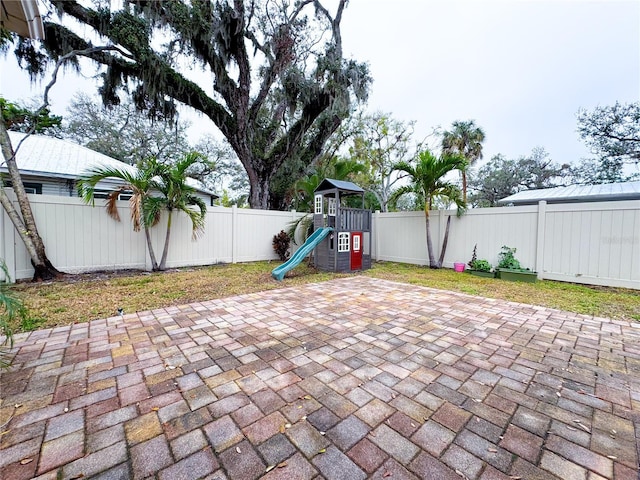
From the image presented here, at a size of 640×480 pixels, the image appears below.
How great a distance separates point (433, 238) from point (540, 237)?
7.91 ft

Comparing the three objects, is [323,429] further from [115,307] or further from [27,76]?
[27,76]

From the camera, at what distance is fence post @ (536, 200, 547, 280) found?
563cm

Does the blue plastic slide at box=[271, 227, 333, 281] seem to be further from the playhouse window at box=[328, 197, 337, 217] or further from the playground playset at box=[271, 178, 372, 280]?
the playhouse window at box=[328, 197, 337, 217]

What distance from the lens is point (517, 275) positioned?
5.70 metres

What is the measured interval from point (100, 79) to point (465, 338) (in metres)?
10.9

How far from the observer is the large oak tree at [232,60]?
22.0 ft

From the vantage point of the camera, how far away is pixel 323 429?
142 cm

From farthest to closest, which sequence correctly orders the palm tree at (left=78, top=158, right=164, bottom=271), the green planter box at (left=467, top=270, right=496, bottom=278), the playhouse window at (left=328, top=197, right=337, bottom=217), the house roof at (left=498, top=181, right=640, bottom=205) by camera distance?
1. the house roof at (left=498, top=181, right=640, bottom=205)
2. the playhouse window at (left=328, top=197, right=337, bottom=217)
3. the green planter box at (left=467, top=270, right=496, bottom=278)
4. the palm tree at (left=78, top=158, right=164, bottom=271)

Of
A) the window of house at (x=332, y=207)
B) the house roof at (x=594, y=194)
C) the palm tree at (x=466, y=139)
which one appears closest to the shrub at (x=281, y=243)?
the window of house at (x=332, y=207)

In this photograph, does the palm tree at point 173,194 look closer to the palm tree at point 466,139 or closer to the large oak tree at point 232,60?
the large oak tree at point 232,60

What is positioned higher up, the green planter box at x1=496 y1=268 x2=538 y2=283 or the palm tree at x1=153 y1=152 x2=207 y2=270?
the palm tree at x1=153 y1=152 x2=207 y2=270

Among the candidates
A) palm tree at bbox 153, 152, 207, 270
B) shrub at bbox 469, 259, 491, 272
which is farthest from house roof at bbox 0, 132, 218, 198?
shrub at bbox 469, 259, 491, 272

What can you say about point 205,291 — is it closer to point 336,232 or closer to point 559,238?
point 336,232

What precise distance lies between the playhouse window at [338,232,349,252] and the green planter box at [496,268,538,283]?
3510mm
